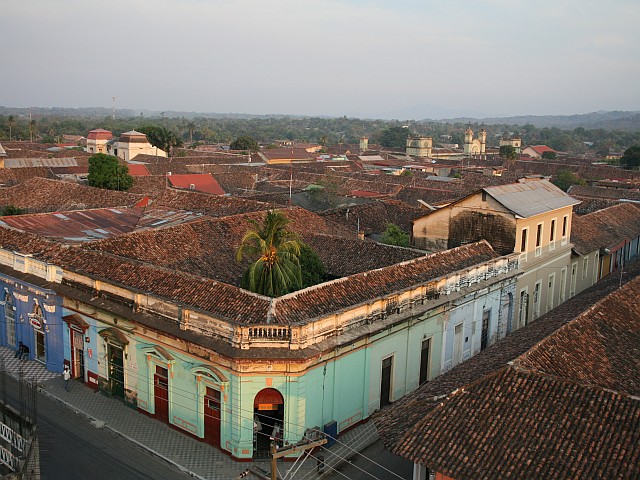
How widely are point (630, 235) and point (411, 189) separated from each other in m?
17.2

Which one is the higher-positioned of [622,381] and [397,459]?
[622,381]

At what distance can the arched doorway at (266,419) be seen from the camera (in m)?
16.4

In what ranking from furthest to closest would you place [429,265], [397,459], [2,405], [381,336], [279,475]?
1. [429,265]
2. [381,336]
3. [397,459]
4. [279,475]
5. [2,405]

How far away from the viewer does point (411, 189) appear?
49.1 m

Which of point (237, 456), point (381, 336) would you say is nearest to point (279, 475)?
point (237, 456)

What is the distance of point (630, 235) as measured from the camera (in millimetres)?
35812

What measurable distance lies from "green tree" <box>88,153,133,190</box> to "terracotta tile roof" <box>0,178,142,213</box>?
398 cm

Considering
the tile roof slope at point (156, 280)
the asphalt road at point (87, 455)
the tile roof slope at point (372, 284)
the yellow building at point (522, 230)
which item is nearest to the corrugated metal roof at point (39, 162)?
the tile roof slope at point (156, 280)

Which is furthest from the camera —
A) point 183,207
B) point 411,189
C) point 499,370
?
point 411,189

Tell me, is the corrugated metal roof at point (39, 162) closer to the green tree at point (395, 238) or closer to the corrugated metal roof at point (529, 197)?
the green tree at point (395, 238)

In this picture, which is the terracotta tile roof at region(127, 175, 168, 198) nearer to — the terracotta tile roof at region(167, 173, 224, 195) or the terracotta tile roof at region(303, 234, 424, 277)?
the terracotta tile roof at region(167, 173, 224, 195)

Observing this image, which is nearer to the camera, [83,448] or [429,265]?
[83,448]

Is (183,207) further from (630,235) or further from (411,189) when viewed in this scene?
(630,235)

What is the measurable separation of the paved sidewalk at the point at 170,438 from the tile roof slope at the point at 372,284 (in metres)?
3.66
